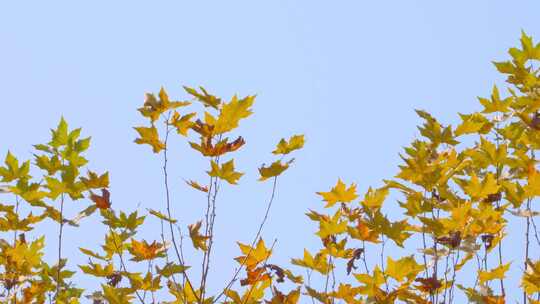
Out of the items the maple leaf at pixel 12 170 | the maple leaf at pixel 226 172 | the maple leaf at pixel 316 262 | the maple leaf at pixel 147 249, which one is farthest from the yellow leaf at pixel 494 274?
the maple leaf at pixel 12 170

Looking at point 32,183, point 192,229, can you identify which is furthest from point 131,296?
point 32,183

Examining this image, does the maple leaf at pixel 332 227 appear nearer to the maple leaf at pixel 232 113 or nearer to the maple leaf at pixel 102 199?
the maple leaf at pixel 232 113

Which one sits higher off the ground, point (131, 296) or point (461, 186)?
point (461, 186)

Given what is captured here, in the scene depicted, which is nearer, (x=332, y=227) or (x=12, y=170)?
(x=332, y=227)

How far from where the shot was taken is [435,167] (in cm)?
318

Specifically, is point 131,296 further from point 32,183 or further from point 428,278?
point 428,278

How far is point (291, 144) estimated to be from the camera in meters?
3.42

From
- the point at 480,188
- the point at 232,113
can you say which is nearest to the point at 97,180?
the point at 232,113

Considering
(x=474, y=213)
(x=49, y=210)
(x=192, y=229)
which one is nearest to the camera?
(x=474, y=213)

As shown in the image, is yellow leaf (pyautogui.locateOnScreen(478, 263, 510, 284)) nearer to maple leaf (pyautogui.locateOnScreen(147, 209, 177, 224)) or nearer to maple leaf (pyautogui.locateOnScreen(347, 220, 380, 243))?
maple leaf (pyautogui.locateOnScreen(347, 220, 380, 243))

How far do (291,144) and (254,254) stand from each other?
1.75 ft

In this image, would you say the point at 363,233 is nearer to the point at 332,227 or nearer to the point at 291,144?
the point at 332,227

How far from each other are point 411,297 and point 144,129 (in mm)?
1399

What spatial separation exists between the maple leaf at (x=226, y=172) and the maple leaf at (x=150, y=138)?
0.90ft
